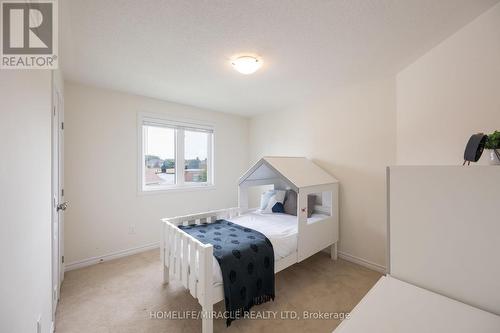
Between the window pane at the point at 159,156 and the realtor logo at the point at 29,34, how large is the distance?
A: 1718mm

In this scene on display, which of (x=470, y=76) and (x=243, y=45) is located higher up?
(x=243, y=45)

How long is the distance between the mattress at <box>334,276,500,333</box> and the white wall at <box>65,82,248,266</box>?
3.08 meters

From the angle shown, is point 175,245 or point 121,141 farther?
point 121,141

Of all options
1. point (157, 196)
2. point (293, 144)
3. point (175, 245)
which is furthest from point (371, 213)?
point (157, 196)

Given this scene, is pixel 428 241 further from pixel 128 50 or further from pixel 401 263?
pixel 128 50

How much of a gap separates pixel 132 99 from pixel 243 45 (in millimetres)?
2078

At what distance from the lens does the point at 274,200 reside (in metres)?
3.23

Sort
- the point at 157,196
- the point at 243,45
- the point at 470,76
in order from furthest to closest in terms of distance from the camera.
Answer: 1. the point at 157,196
2. the point at 243,45
3. the point at 470,76

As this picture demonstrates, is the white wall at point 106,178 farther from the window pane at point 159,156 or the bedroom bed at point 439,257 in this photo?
the bedroom bed at point 439,257

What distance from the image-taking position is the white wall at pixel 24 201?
0.83 meters

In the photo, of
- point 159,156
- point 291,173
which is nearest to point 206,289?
point 291,173

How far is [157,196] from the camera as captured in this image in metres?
3.36

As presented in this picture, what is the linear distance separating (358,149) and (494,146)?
6.13 ft

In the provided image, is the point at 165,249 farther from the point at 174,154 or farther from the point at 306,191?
the point at 174,154
